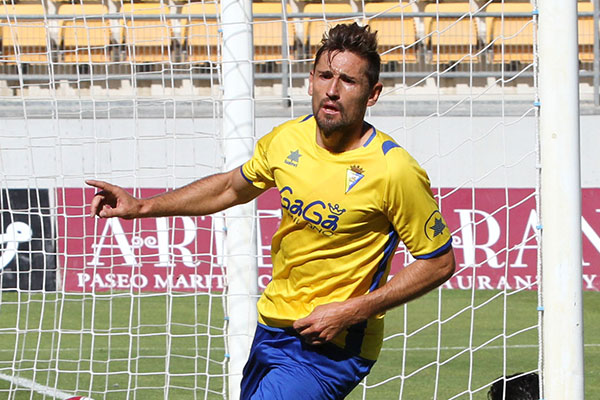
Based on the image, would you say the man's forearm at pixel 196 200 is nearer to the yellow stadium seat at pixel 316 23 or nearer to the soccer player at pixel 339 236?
the soccer player at pixel 339 236

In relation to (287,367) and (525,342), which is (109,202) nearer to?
(287,367)

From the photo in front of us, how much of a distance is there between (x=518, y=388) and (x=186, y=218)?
602 cm

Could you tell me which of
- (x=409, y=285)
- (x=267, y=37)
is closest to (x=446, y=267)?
(x=409, y=285)

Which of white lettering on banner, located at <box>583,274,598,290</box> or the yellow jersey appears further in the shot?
white lettering on banner, located at <box>583,274,598,290</box>

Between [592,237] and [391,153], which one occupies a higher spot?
[391,153]

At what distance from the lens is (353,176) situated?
10.2 feet

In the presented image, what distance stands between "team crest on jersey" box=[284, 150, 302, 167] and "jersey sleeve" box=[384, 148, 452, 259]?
13.7 inches

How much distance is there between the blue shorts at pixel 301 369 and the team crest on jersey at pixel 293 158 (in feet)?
1.91

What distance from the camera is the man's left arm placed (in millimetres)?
3004

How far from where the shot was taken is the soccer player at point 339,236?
3.05 m

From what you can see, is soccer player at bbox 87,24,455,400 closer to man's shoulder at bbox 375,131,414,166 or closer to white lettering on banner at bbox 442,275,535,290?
man's shoulder at bbox 375,131,414,166

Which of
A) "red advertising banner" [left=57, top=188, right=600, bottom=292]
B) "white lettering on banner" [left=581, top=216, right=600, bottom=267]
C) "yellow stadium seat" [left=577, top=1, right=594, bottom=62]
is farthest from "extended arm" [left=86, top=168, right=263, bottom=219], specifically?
"yellow stadium seat" [left=577, top=1, right=594, bottom=62]

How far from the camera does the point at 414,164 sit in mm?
3111

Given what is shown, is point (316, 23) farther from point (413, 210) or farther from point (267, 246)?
point (413, 210)
